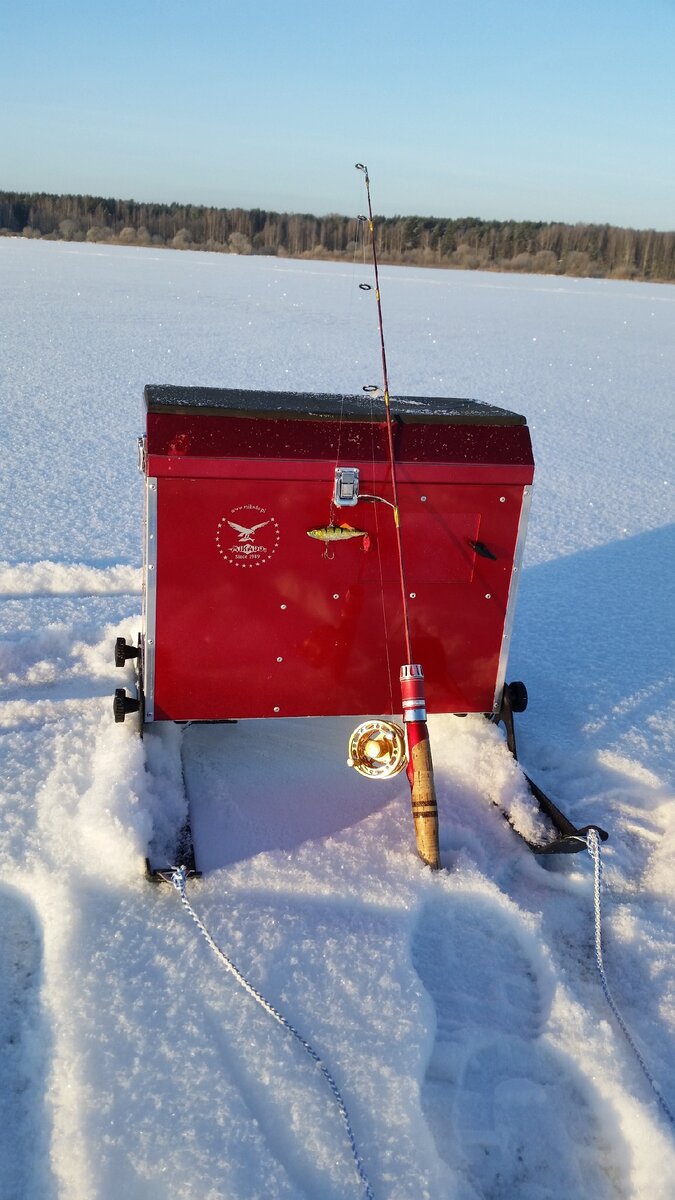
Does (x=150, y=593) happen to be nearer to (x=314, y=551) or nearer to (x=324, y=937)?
(x=314, y=551)

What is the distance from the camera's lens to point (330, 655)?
11.3 feet

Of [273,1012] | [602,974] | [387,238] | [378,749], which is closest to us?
[273,1012]

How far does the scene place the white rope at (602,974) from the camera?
2.29 m

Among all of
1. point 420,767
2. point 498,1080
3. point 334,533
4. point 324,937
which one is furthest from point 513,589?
point 498,1080

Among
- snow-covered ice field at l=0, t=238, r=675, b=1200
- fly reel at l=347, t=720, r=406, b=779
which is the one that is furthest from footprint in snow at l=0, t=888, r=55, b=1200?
fly reel at l=347, t=720, r=406, b=779

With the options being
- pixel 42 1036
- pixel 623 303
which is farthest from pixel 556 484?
pixel 623 303

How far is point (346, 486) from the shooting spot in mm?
3160

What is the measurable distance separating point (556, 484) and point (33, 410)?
16.3ft

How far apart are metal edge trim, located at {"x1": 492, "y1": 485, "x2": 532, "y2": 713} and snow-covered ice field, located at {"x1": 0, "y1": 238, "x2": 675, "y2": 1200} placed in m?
0.22

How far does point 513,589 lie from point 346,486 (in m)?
0.80

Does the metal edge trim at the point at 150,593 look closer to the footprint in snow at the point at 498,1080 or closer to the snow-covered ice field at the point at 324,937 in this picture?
the snow-covered ice field at the point at 324,937

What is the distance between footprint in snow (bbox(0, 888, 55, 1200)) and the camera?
1994 mm

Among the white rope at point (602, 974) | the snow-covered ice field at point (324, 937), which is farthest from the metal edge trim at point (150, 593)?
the white rope at point (602, 974)

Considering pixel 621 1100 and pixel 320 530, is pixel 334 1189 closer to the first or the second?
pixel 621 1100
